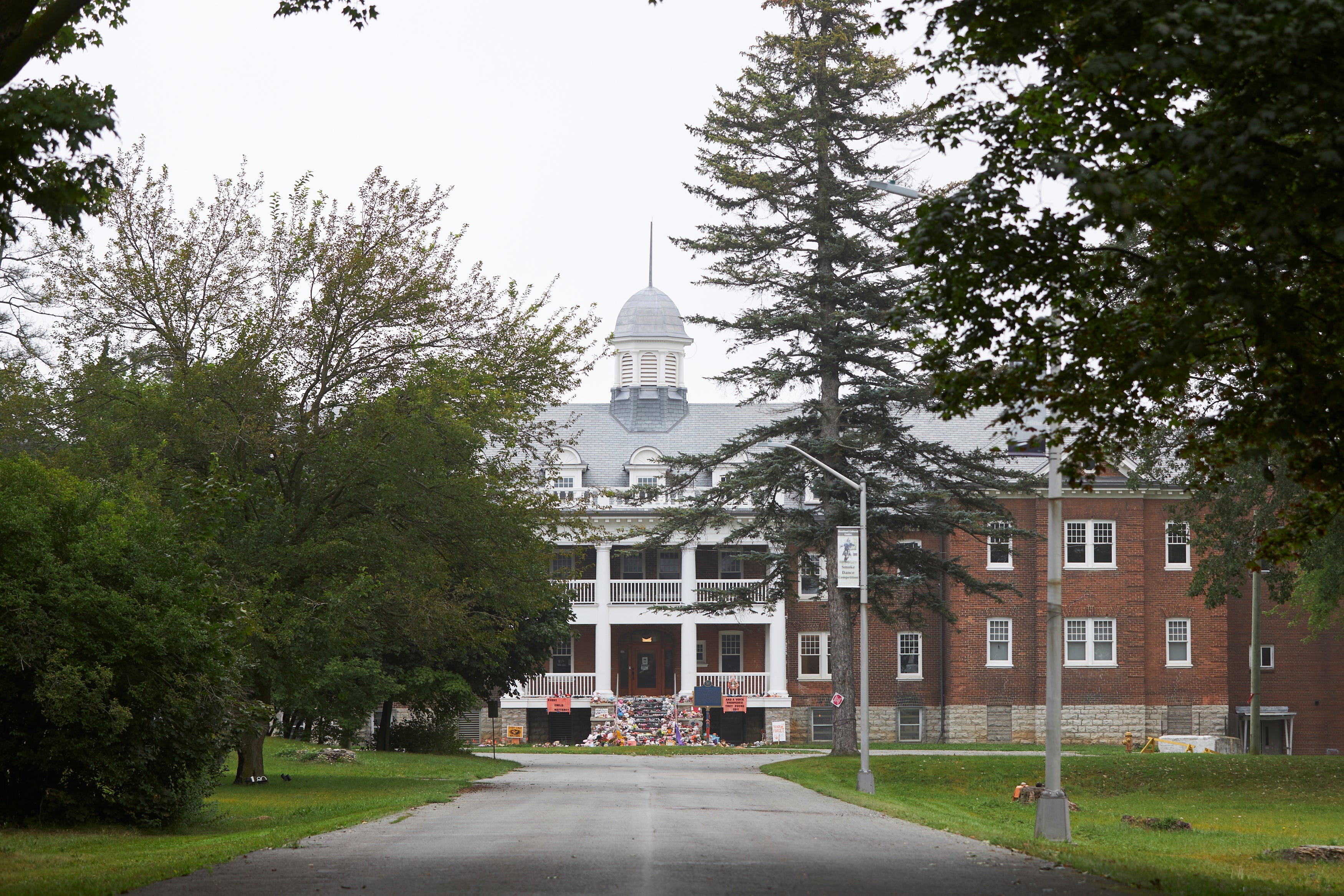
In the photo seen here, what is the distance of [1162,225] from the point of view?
32.1ft

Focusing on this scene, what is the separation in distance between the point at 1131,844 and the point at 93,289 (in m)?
19.9

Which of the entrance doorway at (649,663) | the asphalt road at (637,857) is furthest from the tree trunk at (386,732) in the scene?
the asphalt road at (637,857)

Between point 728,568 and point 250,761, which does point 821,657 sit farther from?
point 250,761

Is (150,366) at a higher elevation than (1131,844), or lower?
higher

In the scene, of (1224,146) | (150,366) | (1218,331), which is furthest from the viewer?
(150,366)

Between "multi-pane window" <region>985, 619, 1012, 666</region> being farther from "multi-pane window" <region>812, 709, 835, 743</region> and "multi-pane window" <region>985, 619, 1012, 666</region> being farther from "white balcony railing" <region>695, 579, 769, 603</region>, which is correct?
"white balcony railing" <region>695, 579, 769, 603</region>

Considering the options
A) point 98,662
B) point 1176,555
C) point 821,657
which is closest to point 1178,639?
point 1176,555

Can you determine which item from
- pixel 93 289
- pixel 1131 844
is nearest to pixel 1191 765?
pixel 1131 844

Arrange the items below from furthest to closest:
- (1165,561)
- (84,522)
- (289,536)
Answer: (1165,561) < (289,536) < (84,522)

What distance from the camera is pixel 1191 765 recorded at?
3250 centimetres

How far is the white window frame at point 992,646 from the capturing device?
52.9 metres

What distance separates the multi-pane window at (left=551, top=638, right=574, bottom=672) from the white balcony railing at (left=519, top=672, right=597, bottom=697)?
2.69 m

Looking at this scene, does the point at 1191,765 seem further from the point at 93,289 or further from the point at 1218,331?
the point at 93,289

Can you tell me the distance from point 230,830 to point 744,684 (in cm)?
3680
